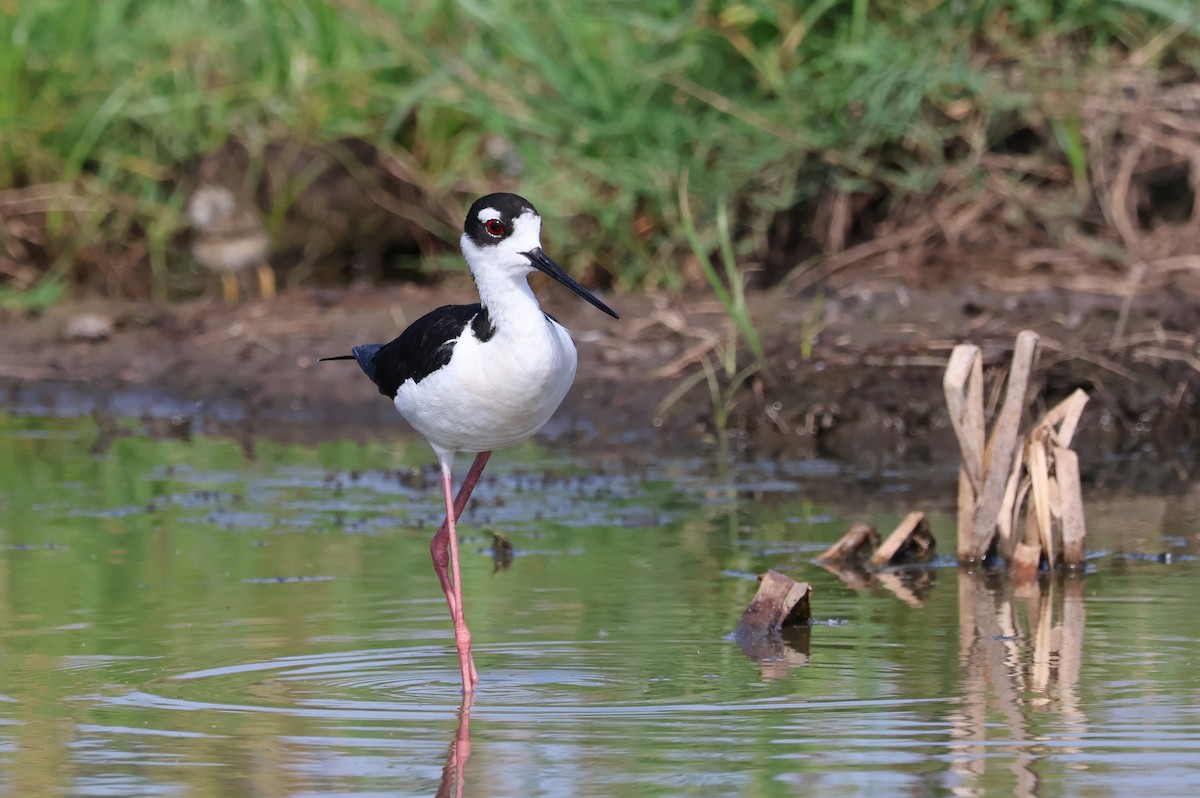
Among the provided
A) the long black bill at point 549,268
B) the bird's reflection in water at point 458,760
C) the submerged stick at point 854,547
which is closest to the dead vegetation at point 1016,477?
the submerged stick at point 854,547

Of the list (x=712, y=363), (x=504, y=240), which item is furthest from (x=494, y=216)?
(x=712, y=363)

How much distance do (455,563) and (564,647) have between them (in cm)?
40

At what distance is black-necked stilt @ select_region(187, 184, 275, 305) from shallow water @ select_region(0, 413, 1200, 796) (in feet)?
9.57

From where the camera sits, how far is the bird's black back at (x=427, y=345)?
16.7 ft

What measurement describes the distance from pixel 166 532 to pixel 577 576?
5.22 ft

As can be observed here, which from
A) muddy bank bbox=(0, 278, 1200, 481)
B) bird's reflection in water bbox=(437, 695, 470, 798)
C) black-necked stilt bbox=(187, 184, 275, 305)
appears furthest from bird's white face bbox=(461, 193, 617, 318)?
black-necked stilt bbox=(187, 184, 275, 305)

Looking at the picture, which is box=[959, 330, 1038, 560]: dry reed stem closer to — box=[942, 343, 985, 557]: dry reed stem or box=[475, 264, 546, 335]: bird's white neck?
box=[942, 343, 985, 557]: dry reed stem

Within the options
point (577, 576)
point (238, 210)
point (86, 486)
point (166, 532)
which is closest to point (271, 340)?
point (238, 210)

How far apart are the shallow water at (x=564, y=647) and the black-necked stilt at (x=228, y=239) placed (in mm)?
2918

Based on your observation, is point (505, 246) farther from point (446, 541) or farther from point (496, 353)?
point (446, 541)

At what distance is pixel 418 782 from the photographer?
3.94m

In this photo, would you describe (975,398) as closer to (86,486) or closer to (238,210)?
(86,486)

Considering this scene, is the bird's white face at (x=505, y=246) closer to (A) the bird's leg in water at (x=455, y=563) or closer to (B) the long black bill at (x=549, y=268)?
(B) the long black bill at (x=549, y=268)

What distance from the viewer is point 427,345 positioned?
5.26 meters
